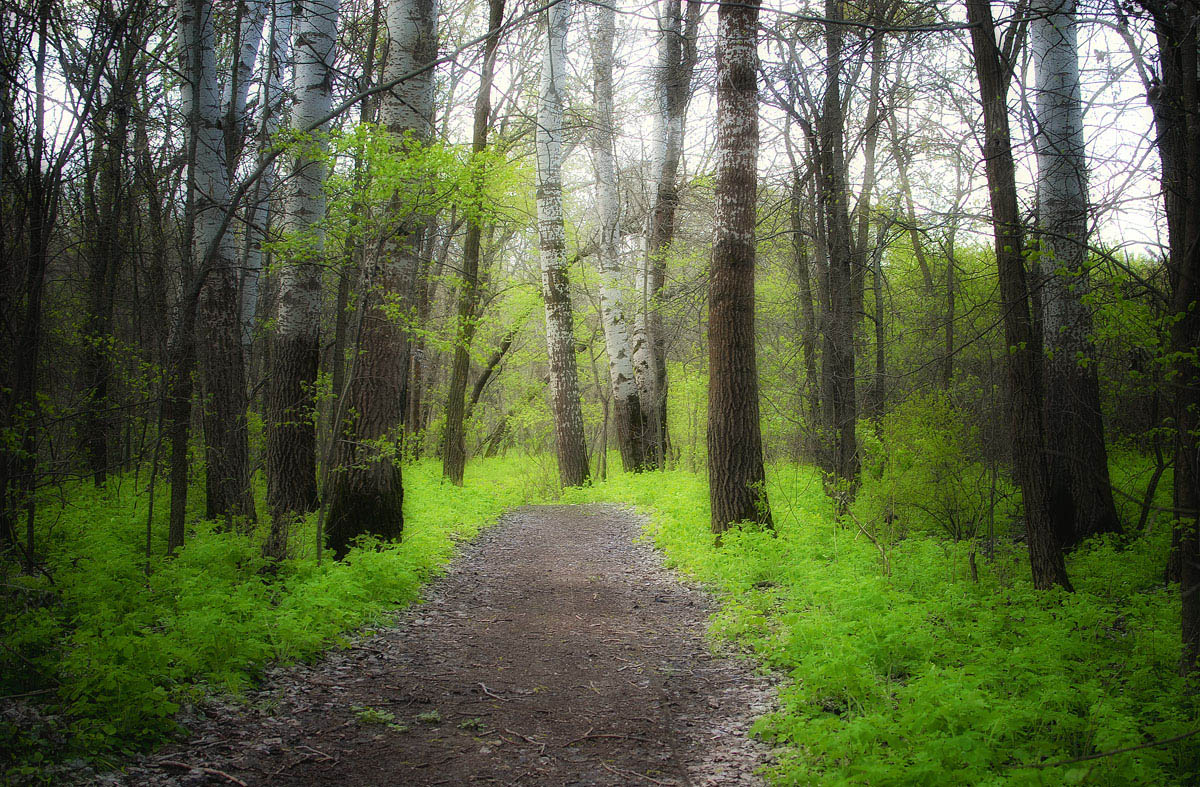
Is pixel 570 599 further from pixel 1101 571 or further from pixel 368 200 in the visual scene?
pixel 1101 571

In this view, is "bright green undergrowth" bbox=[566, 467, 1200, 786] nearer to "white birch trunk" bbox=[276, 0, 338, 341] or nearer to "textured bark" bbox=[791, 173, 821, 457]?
"textured bark" bbox=[791, 173, 821, 457]

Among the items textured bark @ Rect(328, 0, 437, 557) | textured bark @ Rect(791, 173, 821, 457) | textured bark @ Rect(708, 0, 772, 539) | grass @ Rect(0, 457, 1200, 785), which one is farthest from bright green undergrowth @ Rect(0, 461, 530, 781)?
textured bark @ Rect(791, 173, 821, 457)

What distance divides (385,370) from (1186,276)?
6415mm

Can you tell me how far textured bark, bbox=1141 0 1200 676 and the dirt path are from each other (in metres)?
2.25

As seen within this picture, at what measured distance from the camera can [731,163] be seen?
7070 millimetres

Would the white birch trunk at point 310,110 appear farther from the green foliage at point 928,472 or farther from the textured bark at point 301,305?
the green foliage at point 928,472

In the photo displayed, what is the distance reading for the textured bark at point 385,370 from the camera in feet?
22.3

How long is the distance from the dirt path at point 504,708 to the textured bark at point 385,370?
1.44 m

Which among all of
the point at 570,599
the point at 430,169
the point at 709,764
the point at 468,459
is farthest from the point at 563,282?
the point at 468,459

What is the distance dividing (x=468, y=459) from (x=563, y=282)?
41.9 feet

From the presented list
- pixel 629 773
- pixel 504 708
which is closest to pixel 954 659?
pixel 629 773

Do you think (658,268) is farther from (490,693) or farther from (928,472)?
(490,693)

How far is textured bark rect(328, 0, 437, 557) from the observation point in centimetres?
680

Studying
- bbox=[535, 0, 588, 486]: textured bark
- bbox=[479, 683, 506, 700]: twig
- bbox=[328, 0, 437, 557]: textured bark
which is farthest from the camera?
bbox=[535, 0, 588, 486]: textured bark
